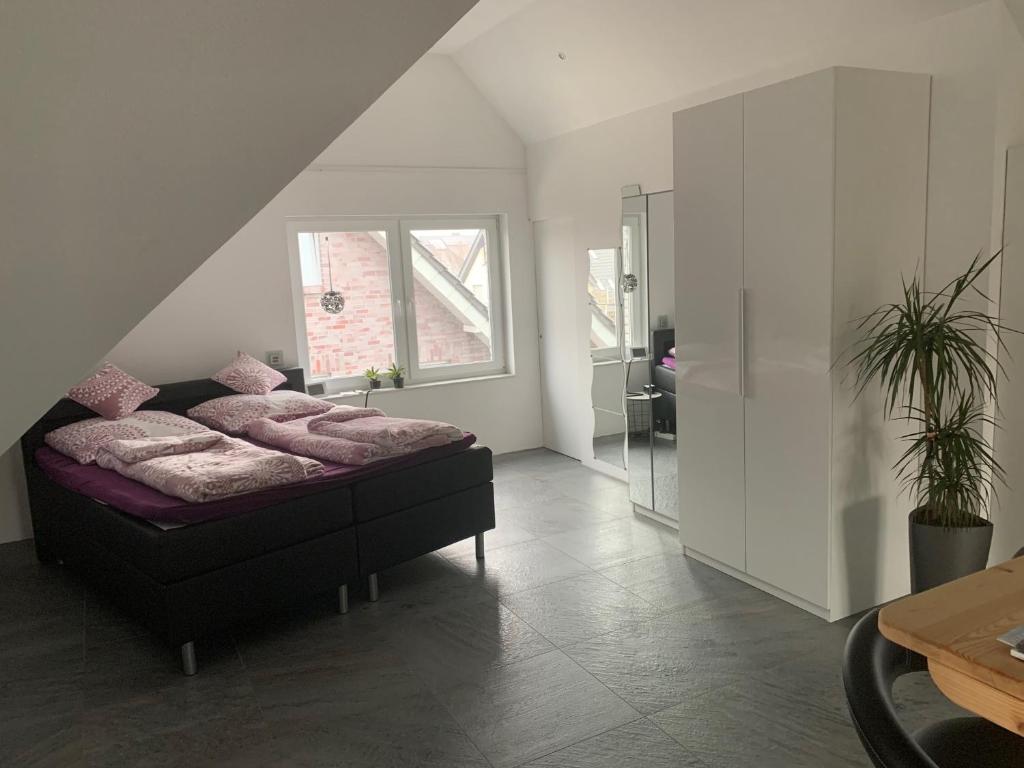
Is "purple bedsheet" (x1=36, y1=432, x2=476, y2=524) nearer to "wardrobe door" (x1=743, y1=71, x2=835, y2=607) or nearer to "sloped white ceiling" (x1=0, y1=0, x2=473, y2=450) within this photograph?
"wardrobe door" (x1=743, y1=71, x2=835, y2=607)

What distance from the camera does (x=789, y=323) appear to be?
131 inches

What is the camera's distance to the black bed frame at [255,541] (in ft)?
10.0

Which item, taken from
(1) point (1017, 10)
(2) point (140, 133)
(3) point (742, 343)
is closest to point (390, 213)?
(3) point (742, 343)

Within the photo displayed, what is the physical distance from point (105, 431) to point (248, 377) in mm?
1073

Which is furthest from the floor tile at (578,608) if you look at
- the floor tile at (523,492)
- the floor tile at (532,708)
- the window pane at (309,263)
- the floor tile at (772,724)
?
the window pane at (309,263)

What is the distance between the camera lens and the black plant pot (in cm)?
302

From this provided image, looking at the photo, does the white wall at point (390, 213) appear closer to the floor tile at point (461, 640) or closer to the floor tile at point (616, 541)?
the floor tile at point (616, 541)

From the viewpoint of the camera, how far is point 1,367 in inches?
54.6

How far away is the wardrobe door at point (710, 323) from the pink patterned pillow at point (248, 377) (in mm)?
2629

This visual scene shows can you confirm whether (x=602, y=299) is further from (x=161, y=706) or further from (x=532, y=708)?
(x=161, y=706)

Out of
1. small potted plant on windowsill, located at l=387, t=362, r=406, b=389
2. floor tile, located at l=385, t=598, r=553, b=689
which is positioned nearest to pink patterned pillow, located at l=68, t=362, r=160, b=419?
small potted plant on windowsill, located at l=387, t=362, r=406, b=389

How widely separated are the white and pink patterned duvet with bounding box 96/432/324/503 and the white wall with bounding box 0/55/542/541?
1.33m

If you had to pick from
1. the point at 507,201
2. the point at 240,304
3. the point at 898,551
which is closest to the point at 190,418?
the point at 240,304

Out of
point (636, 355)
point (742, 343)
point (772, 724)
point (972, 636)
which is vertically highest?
point (742, 343)
